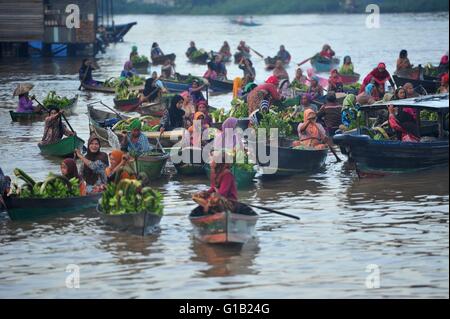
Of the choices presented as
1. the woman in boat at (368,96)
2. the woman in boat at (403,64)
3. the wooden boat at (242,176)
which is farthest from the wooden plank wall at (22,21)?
the wooden boat at (242,176)

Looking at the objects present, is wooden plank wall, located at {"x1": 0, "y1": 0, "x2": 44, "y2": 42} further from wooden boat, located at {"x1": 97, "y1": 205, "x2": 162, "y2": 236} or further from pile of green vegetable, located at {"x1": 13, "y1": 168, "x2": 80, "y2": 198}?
wooden boat, located at {"x1": 97, "y1": 205, "x2": 162, "y2": 236}

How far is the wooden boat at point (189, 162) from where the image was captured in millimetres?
23953

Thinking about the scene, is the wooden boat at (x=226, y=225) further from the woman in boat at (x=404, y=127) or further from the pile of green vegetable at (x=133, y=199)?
the woman in boat at (x=404, y=127)

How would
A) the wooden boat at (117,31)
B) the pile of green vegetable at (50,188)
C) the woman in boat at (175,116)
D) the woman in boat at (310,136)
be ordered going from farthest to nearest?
1. the wooden boat at (117,31)
2. the woman in boat at (175,116)
3. the woman in boat at (310,136)
4. the pile of green vegetable at (50,188)

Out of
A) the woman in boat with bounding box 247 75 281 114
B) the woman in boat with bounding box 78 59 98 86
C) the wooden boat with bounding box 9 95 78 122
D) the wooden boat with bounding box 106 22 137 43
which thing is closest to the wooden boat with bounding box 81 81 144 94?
the woman in boat with bounding box 78 59 98 86

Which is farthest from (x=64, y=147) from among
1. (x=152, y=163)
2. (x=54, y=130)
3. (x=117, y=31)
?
(x=117, y=31)

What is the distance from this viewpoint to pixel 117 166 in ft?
66.9

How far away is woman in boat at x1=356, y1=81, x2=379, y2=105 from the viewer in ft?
90.1

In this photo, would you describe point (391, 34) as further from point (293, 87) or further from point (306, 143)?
point (306, 143)

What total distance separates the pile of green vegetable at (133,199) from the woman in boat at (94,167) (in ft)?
5.38

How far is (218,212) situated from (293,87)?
1699cm

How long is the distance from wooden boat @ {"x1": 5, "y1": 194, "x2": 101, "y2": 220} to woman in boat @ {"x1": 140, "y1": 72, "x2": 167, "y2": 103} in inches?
513

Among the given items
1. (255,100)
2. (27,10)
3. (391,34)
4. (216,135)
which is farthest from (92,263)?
(391,34)

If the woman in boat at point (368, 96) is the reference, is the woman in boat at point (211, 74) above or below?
below
